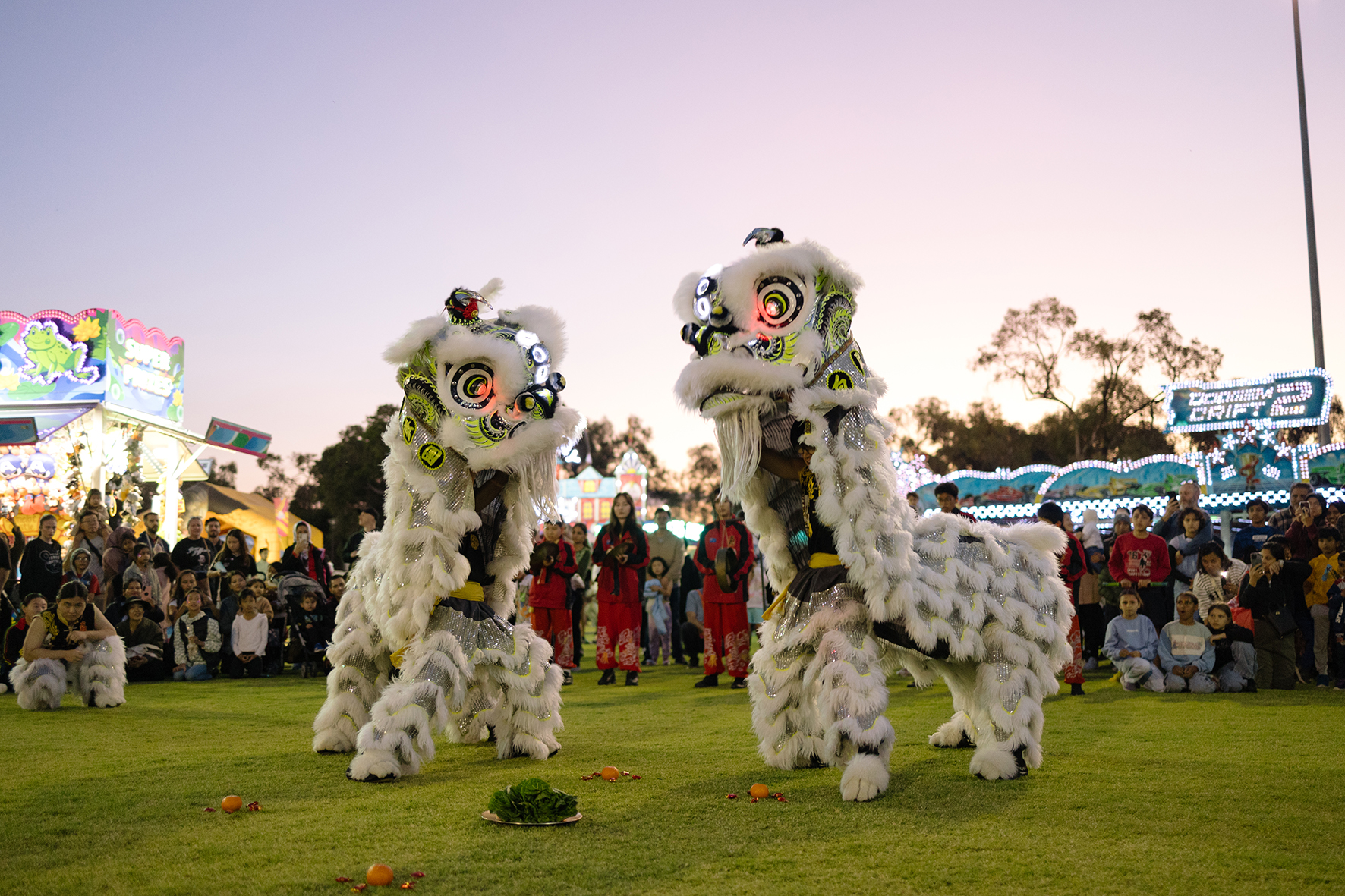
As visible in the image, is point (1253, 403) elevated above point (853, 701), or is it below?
above

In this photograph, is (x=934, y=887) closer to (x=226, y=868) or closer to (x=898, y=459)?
(x=226, y=868)

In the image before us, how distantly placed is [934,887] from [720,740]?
10.2 ft

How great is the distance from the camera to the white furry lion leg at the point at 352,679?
541 centimetres

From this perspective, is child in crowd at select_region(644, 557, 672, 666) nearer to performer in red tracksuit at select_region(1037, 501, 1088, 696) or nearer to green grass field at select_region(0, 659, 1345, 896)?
performer in red tracksuit at select_region(1037, 501, 1088, 696)

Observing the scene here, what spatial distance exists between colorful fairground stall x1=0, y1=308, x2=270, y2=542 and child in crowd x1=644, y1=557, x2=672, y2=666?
46.5ft

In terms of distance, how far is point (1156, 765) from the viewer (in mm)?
5020

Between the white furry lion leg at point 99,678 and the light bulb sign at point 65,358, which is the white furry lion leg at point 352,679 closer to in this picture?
the white furry lion leg at point 99,678

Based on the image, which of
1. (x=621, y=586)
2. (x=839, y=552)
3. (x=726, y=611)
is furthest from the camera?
(x=621, y=586)

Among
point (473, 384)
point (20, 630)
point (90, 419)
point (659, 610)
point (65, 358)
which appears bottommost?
point (659, 610)

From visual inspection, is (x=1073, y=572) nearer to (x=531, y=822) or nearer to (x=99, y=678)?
(x=531, y=822)

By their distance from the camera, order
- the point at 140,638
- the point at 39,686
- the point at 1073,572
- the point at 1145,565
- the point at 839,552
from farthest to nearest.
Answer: the point at 140,638
the point at 1145,565
the point at 1073,572
the point at 39,686
the point at 839,552

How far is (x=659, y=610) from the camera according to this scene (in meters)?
13.4

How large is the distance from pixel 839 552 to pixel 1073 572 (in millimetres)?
5217

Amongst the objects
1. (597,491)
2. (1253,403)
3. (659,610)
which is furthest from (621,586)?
(597,491)
